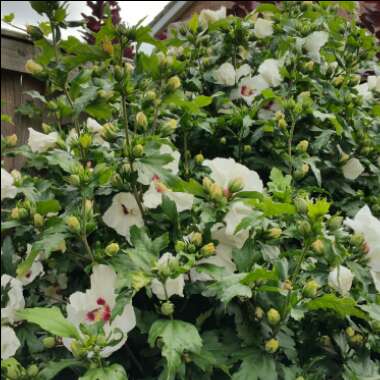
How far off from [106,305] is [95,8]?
5.93ft

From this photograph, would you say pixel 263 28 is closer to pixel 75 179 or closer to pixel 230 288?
pixel 75 179

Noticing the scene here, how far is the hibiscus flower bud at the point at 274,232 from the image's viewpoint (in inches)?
49.6

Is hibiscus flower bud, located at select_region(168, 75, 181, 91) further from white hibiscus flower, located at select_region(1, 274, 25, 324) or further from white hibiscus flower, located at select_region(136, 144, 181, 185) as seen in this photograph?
white hibiscus flower, located at select_region(1, 274, 25, 324)

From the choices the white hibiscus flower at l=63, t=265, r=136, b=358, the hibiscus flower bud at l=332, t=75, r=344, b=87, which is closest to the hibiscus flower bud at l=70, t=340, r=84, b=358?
the white hibiscus flower at l=63, t=265, r=136, b=358

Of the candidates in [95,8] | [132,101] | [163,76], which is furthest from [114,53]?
[95,8]

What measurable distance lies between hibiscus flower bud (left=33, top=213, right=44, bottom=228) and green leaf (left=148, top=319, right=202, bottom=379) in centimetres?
35

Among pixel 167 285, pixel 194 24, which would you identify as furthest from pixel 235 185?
pixel 194 24

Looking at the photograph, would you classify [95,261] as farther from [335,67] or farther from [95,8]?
[95,8]

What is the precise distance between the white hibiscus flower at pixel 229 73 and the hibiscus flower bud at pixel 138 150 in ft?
2.38

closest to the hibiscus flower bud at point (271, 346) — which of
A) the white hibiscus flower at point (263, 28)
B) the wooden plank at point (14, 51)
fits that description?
the white hibiscus flower at point (263, 28)

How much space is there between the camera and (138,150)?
4.22 ft

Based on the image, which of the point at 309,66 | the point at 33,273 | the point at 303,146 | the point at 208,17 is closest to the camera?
the point at 33,273

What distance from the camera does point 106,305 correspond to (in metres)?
1.27

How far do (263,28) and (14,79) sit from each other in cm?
106
